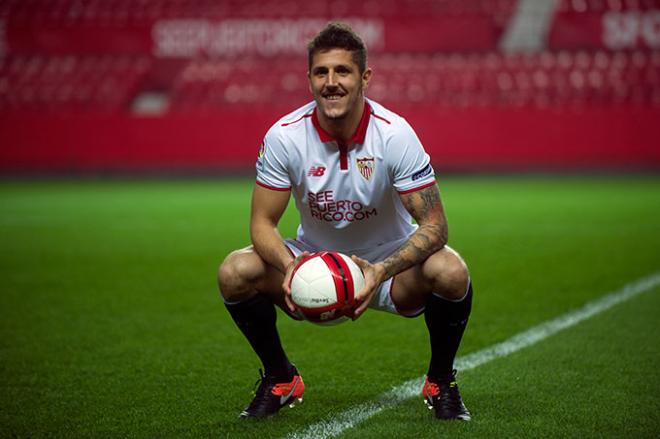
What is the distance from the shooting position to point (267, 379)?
4.18 meters

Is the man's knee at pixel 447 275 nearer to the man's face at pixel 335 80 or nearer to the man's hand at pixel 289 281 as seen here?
the man's hand at pixel 289 281

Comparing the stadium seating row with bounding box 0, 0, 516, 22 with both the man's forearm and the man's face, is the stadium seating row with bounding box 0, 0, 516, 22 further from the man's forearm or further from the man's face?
the man's forearm

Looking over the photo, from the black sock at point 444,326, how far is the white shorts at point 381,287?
16 centimetres

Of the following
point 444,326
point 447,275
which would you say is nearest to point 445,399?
point 444,326

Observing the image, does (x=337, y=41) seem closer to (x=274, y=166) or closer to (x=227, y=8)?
(x=274, y=166)

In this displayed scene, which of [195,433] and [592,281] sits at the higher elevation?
[195,433]

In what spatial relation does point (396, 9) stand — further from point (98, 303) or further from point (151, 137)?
point (98, 303)

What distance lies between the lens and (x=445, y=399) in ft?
13.1

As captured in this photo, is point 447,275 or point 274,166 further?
point 274,166

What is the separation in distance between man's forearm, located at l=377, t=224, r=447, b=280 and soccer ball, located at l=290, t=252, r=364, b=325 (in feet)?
0.50

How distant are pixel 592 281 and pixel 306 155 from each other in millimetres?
3828

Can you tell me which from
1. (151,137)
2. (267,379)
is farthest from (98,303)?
(151,137)

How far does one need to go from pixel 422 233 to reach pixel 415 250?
3.7 inches

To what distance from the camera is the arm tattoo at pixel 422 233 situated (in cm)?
391
